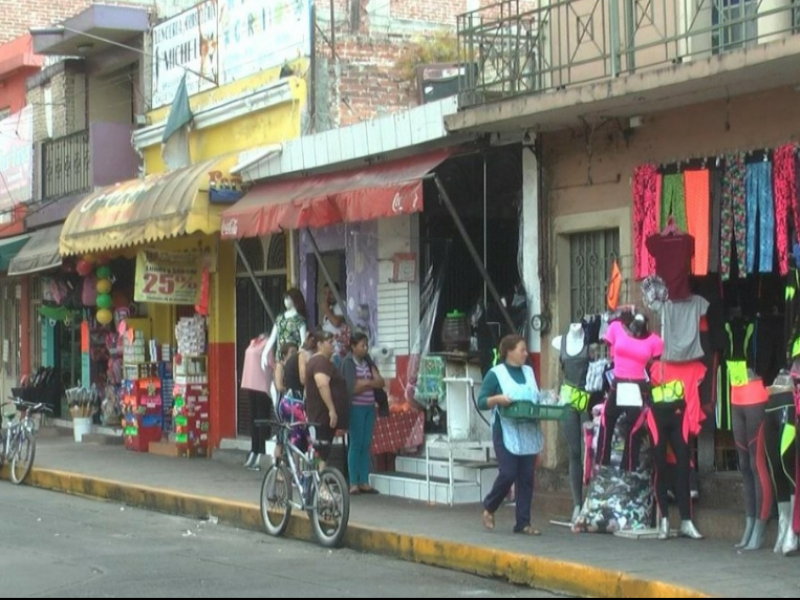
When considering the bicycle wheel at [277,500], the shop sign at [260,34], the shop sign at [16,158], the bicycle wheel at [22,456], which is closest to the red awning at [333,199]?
the shop sign at [260,34]

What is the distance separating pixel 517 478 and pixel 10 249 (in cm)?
1478

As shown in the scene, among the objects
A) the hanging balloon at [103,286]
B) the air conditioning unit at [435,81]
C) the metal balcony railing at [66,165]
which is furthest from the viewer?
the metal balcony railing at [66,165]

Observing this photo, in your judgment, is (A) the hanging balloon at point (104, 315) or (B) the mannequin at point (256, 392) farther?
(A) the hanging balloon at point (104, 315)

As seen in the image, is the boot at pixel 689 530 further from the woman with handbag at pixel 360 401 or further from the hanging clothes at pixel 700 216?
the woman with handbag at pixel 360 401

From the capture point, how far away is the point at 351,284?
56.1 ft

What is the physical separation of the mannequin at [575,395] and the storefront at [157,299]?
5651 millimetres

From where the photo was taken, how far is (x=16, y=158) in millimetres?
25844

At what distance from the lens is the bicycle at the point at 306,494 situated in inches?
488

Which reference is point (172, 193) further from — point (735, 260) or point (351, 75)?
point (735, 260)

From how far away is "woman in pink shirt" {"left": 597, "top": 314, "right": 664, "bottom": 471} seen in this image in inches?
480

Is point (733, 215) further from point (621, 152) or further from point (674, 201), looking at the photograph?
point (621, 152)

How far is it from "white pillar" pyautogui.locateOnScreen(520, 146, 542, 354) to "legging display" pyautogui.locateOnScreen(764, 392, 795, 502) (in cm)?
360

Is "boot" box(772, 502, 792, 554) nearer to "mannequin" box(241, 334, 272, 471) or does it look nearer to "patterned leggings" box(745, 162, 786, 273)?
"patterned leggings" box(745, 162, 786, 273)

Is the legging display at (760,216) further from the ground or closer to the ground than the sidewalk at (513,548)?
further from the ground
